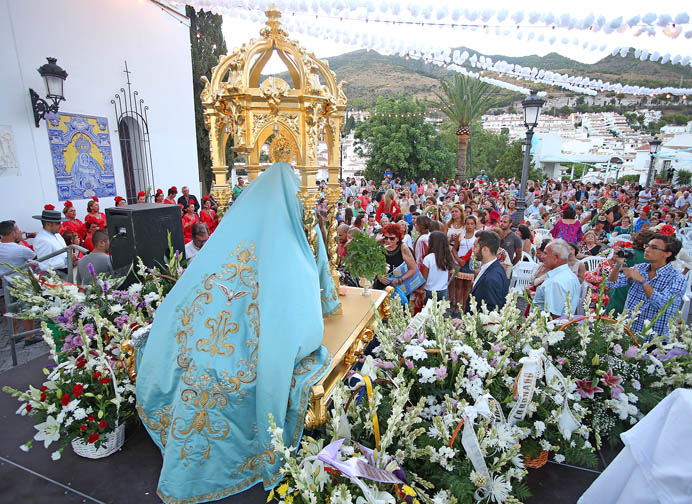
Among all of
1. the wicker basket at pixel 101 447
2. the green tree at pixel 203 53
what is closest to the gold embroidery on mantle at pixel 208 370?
the wicker basket at pixel 101 447

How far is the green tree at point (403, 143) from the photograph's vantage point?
30.1 m

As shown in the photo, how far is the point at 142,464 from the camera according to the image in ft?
8.38

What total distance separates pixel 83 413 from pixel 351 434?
1717mm

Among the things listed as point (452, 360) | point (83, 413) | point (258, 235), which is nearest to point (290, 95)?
point (258, 235)

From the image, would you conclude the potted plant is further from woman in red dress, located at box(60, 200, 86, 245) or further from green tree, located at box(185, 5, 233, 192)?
green tree, located at box(185, 5, 233, 192)

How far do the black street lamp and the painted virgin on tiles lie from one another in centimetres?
36

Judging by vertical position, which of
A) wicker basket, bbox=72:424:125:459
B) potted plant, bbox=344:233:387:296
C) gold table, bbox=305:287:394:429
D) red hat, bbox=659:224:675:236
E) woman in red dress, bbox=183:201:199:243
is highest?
red hat, bbox=659:224:675:236

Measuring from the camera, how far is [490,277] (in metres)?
4.02

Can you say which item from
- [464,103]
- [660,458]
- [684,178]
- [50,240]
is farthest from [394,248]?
[684,178]

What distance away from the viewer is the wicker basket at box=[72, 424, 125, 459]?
2.55 m

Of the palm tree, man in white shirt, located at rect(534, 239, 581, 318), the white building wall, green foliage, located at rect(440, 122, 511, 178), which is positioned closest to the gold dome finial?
man in white shirt, located at rect(534, 239, 581, 318)

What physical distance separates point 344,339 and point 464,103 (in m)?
28.0

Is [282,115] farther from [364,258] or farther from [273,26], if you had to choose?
[364,258]

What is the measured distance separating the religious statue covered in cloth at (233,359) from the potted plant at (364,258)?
57.3 inches
